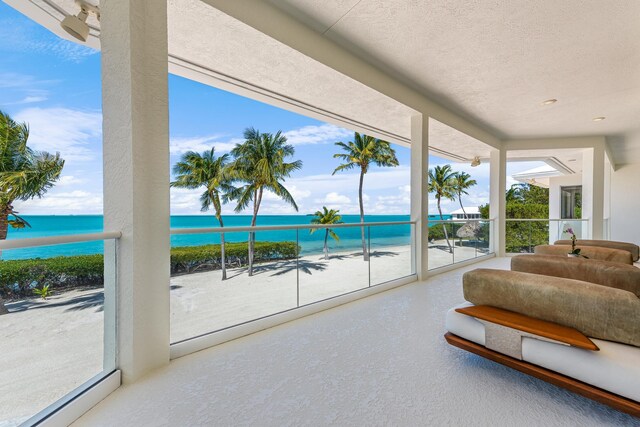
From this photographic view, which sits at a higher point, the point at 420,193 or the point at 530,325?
the point at 420,193

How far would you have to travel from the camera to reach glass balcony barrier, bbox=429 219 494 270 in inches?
197

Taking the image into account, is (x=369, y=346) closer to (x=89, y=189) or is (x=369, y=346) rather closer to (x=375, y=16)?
(x=375, y=16)

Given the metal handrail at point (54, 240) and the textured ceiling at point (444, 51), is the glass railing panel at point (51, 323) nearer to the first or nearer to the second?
the metal handrail at point (54, 240)

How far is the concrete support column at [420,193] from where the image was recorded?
4285mm

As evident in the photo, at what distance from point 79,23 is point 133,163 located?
108cm

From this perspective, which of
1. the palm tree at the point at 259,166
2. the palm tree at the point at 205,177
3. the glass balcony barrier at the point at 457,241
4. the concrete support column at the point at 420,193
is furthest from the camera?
the palm tree at the point at 205,177

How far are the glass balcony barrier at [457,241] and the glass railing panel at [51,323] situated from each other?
4319 millimetres

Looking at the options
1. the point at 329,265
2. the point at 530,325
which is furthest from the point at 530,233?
the point at 530,325

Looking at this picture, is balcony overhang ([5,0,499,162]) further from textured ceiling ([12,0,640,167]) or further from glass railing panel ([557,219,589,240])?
glass railing panel ([557,219,589,240])

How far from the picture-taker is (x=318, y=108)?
4129mm

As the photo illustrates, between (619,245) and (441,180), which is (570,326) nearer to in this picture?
(619,245)

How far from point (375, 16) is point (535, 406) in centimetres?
298

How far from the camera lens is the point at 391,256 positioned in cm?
475

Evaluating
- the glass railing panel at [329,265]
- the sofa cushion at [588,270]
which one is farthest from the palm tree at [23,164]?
the sofa cushion at [588,270]
